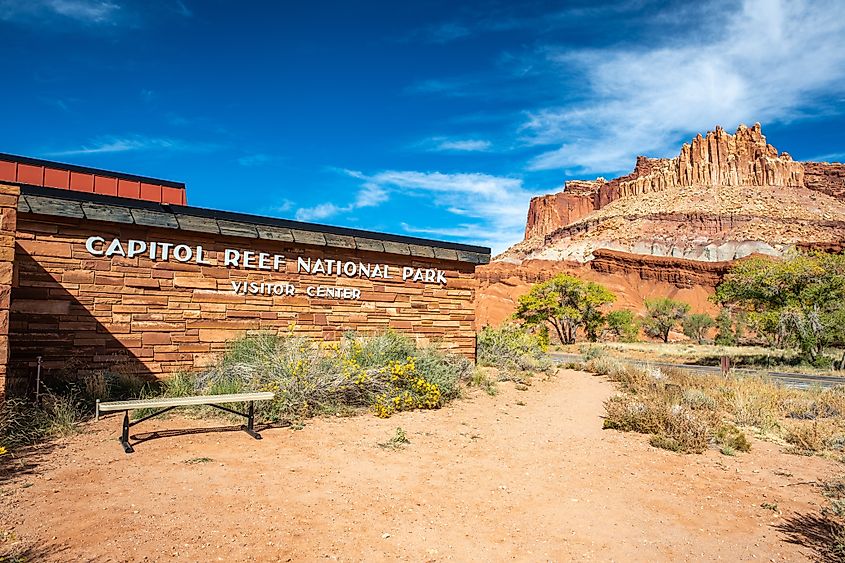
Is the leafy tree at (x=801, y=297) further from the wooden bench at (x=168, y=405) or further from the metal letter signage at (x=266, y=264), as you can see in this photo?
the wooden bench at (x=168, y=405)

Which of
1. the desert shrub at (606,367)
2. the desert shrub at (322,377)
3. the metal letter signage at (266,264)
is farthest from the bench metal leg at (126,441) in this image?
the desert shrub at (606,367)

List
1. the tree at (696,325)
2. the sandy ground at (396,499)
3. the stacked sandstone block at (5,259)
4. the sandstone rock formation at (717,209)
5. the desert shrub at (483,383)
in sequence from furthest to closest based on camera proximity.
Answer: the sandstone rock formation at (717,209) < the tree at (696,325) < the desert shrub at (483,383) < the stacked sandstone block at (5,259) < the sandy ground at (396,499)

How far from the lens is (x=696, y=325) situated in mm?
52812

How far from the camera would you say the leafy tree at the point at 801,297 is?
21562 mm

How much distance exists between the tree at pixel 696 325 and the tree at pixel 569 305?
15.6m

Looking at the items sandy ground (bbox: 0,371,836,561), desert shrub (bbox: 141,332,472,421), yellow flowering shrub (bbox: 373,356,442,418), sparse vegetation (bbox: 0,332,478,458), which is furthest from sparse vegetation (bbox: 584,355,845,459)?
sparse vegetation (bbox: 0,332,478,458)

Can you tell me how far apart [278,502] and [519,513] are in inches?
90.0

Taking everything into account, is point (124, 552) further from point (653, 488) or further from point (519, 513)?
point (653, 488)

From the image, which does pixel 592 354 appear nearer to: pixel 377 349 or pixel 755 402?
pixel 755 402

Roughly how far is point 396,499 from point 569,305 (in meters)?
38.9

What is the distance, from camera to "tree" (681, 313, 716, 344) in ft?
173

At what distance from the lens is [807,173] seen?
119 metres

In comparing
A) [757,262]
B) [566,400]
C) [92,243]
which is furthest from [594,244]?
[92,243]

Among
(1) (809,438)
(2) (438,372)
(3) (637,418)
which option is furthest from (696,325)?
(2) (438,372)
